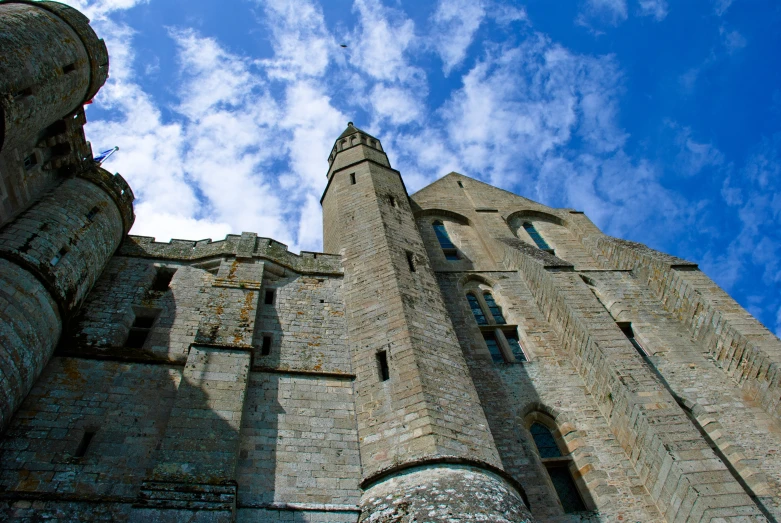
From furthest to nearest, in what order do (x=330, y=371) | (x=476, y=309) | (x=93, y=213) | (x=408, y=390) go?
(x=476, y=309) → (x=93, y=213) → (x=330, y=371) → (x=408, y=390)

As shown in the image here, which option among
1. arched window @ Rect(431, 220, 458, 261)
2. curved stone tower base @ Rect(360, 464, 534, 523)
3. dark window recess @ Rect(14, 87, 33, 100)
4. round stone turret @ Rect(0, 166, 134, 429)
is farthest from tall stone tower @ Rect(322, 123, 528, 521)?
dark window recess @ Rect(14, 87, 33, 100)

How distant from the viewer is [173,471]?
629 centimetres

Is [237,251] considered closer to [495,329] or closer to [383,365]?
[383,365]

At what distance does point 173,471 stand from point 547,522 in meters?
5.32

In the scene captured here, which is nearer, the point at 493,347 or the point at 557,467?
the point at 557,467

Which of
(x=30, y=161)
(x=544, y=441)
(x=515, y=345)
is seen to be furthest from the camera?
(x=515, y=345)

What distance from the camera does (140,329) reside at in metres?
9.40

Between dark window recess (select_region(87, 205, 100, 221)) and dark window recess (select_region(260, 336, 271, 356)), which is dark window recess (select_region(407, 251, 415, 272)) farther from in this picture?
dark window recess (select_region(87, 205, 100, 221))

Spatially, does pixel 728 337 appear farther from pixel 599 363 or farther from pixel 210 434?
pixel 210 434

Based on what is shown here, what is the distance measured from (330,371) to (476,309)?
487 centimetres

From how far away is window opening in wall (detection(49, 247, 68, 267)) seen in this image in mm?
8573

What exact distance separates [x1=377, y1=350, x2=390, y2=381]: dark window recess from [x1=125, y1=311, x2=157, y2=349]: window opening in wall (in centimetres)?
410

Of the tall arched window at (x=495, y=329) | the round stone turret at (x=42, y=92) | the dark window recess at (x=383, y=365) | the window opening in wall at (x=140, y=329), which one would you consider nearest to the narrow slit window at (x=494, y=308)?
the tall arched window at (x=495, y=329)

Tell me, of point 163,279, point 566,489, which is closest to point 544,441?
point 566,489
